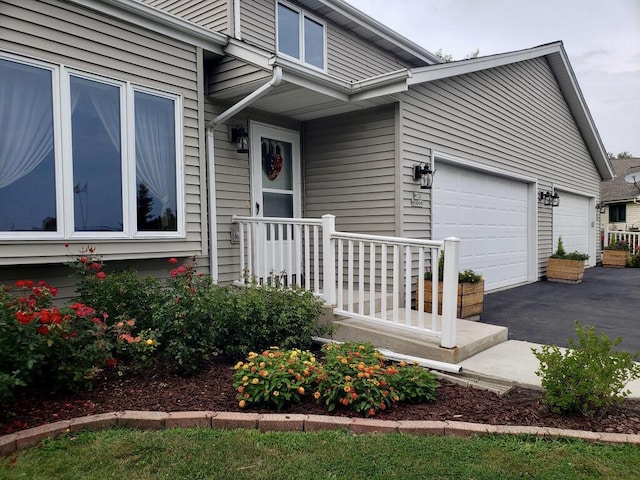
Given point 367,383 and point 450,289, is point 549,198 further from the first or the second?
point 367,383

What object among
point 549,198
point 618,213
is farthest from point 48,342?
point 618,213

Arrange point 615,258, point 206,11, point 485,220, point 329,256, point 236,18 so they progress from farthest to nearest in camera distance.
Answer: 1. point 615,258
2. point 485,220
3. point 206,11
4. point 236,18
5. point 329,256

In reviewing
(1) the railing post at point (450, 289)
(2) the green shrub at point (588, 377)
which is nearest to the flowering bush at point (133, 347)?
(1) the railing post at point (450, 289)

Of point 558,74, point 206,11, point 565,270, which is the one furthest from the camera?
point 558,74

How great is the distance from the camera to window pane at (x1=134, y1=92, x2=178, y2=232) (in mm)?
4570

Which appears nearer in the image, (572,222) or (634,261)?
(572,222)

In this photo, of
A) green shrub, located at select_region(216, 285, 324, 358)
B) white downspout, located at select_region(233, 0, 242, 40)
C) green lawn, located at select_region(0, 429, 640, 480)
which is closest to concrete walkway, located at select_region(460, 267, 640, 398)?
green lawn, located at select_region(0, 429, 640, 480)

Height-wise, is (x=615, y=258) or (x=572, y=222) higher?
(x=572, y=222)

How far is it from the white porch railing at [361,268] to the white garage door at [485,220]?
1.18 m

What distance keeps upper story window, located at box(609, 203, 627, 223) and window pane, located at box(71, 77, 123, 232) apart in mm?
25340

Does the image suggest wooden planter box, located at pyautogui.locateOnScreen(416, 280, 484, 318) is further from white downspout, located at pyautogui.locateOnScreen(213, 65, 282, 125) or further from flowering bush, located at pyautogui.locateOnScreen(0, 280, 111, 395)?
flowering bush, located at pyautogui.locateOnScreen(0, 280, 111, 395)

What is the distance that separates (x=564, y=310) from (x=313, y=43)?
6.15 metres

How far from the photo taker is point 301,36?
7.86 meters

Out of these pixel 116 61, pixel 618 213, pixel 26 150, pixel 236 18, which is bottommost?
pixel 26 150
